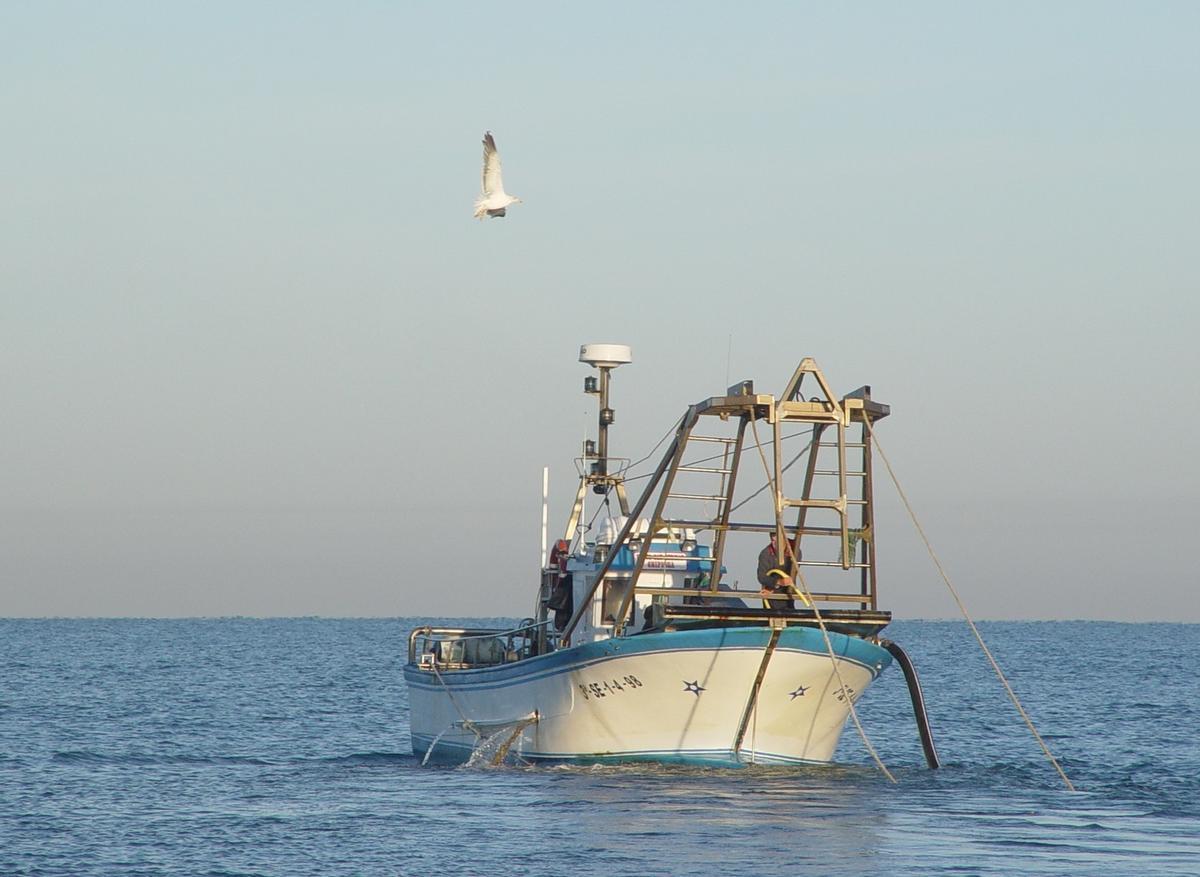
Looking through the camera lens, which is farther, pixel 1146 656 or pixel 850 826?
pixel 1146 656

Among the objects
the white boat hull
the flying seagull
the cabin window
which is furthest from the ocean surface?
the flying seagull

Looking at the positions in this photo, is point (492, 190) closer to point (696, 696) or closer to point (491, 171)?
point (491, 171)

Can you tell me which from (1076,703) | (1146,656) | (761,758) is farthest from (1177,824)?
(1146,656)

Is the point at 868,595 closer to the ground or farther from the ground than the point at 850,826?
farther from the ground

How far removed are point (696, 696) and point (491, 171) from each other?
9369mm

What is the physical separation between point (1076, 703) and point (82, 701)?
3433 centimetres

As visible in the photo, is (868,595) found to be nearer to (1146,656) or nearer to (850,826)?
(850,826)

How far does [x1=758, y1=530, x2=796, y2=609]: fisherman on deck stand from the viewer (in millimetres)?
29422

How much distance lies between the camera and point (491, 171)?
30344mm

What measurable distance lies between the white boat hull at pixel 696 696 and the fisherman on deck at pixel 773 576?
3.11ft

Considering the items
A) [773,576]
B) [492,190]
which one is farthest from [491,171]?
[773,576]

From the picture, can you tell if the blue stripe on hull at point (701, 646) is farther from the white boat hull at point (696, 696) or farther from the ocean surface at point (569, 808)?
the ocean surface at point (569, 808)

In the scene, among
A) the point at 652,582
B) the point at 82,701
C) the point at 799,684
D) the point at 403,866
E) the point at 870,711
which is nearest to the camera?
the point at 403,866

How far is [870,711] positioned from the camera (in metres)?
57.3
